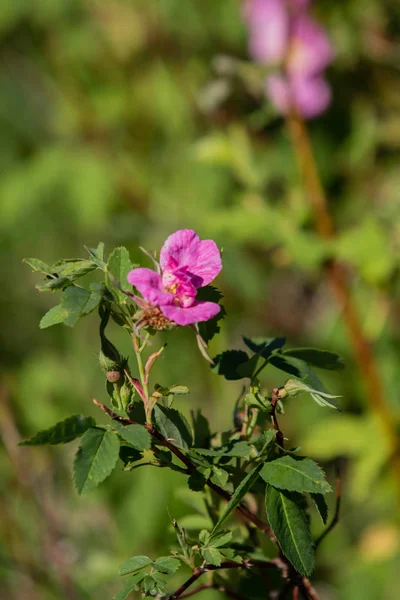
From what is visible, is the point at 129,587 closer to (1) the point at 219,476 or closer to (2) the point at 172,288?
(1) the point at 219,476

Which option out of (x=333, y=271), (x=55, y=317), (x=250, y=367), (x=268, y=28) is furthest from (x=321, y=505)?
(x=268, y=28)

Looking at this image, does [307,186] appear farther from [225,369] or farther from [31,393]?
[31,393]

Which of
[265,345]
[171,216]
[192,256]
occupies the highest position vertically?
[192,256]

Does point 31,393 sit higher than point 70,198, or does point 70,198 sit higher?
point 70,198

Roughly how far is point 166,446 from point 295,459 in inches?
3.8

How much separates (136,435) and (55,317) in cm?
11

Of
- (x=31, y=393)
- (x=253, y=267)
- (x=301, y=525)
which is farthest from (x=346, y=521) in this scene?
(x=301, y=525)

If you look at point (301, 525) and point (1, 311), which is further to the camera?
point (1, 311)

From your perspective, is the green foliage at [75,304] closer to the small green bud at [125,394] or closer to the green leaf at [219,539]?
the small green bud at [125,394]

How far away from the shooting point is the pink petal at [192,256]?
55 centimetres

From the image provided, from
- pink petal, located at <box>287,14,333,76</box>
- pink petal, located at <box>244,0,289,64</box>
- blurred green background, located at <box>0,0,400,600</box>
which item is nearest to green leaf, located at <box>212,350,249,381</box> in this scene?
blurred green background, located at <box>0,0,400,600</box>

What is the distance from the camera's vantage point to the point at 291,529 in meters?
0.50

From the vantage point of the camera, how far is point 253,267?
209 centimetres

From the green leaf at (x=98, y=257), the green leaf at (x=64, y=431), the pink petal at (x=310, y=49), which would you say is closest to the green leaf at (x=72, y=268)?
the green leaf at (x=98, y=257)
